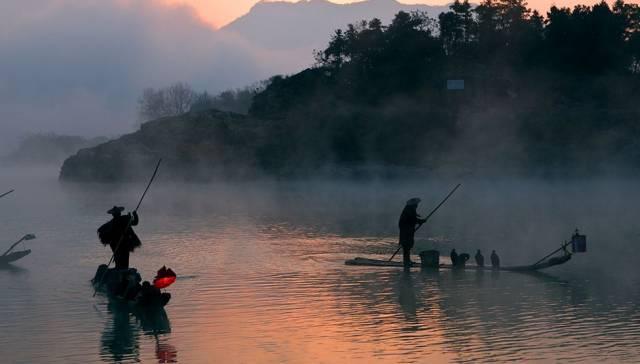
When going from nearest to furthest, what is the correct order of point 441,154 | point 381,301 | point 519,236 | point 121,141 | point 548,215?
1. point 381,301
2. point 519,236
3. point 548,215
4. point 441,154
5. point 121,141

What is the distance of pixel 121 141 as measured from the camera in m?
116

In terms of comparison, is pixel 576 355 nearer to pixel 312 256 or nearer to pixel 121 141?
pixel 312 256

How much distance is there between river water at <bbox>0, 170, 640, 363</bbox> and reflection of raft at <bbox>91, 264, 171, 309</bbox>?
14.8 inches

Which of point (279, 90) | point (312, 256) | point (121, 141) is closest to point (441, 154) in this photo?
point (279, 90)

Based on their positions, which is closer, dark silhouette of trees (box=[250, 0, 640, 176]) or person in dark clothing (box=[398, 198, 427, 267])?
person in dark clothing (box=[398, 198, 427, 267])

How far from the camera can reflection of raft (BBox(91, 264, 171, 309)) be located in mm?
21969

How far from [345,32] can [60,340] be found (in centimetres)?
9287

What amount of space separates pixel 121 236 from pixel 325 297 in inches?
201

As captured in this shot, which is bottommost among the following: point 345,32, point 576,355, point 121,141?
point 576,355

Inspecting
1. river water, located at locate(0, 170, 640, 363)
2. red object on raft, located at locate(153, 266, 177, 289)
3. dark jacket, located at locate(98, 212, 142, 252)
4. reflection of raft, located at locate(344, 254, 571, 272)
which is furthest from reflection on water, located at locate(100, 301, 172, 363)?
reflection of raft, located at locate(344, 254, 571, 272)

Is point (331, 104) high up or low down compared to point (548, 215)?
up

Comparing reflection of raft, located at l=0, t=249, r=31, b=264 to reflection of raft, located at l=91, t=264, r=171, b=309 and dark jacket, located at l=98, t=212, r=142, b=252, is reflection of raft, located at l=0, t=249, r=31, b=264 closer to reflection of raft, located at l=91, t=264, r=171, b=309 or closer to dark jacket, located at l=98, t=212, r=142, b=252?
reflection of raft, located at l=91, t=264, r=171, b=309

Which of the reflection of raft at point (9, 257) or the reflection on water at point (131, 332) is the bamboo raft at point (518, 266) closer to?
the reflection on water at point (131, 332)

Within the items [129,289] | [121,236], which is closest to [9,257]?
[121,236]
